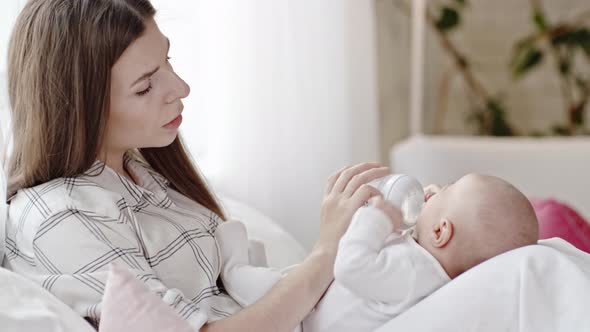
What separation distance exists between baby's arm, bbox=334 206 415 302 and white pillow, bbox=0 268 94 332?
1.18ft

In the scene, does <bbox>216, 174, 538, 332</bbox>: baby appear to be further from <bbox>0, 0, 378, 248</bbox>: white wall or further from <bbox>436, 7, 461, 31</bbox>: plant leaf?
<bbox>436, 7, 461, 31</bbox>: plant leaf

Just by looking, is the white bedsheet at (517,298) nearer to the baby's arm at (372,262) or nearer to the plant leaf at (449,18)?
the baby's arm at (372,262)

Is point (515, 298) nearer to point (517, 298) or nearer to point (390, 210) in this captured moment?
Answer: point (517, 298)

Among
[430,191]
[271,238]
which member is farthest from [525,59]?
[430,191]

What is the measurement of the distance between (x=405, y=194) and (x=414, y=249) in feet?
0.35

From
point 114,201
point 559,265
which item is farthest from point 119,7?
point 559,265

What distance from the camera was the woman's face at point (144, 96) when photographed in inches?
49.0

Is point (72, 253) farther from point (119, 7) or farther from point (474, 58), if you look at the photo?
point (474, 58)

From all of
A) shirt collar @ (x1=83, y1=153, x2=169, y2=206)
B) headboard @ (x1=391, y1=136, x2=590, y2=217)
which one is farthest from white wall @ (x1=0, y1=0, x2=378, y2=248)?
shirt collar @ (x1=83, y1=153, x2=169, y2=206)

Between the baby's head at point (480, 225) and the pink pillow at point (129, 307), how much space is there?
1.44 ft

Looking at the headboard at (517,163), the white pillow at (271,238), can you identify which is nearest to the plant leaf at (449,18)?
the headboard at (517,163)

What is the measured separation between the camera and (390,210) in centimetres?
123

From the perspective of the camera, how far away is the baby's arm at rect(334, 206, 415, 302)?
45.3 inches

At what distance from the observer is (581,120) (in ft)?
12.4
